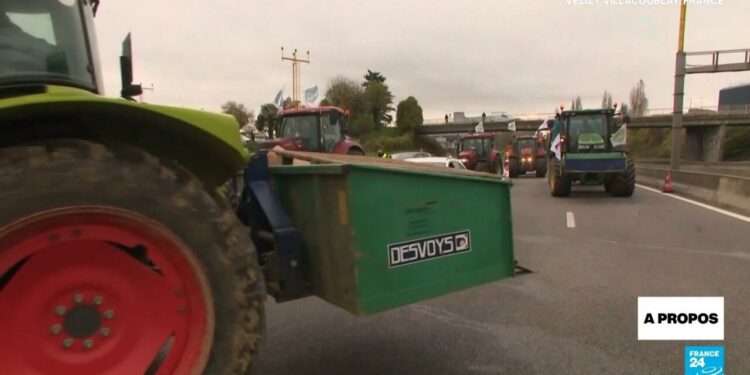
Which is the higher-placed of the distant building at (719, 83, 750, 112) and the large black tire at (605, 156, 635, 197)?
the distant building at (719, 83, 750, 112)

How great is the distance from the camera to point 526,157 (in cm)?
3391

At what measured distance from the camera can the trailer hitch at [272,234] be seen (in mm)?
3125

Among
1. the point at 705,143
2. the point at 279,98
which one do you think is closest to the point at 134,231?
the point at 279,98

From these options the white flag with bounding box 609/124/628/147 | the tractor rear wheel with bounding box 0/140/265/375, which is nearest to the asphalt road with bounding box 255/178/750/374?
the tractor rear wheel with bounding box 0/140/265/375

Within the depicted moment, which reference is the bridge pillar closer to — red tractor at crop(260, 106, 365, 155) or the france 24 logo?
red tractor at crop(260, 106, 365, 155)

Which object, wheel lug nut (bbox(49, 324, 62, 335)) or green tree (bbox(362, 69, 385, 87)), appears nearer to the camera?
wheel lug nut (bbox(49, 324, 62, 335))

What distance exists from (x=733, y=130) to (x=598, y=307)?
8650 cm

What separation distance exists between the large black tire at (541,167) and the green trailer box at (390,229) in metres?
30.6

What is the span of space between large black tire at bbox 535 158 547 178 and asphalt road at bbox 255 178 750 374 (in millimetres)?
24784

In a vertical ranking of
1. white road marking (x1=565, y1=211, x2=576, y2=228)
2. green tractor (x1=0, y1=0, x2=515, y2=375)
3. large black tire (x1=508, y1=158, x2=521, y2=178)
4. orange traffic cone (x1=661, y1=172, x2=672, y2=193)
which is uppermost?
green tractor (x1=0, y1=0, x2=515, y2=375)

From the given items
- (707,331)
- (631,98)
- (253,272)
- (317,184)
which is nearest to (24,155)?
(253,272)

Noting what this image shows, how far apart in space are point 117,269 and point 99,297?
0.13 metres

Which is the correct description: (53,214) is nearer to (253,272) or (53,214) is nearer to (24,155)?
(24,155)

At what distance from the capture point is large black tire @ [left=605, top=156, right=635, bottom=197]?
1673 centimetres
